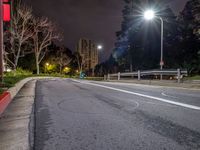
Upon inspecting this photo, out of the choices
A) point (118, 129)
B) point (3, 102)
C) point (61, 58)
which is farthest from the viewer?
point (61, 58)

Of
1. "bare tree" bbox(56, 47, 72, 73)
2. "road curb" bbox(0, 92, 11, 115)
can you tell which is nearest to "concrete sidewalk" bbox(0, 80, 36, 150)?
"road curb" bbox(0, 92, 11, 115)

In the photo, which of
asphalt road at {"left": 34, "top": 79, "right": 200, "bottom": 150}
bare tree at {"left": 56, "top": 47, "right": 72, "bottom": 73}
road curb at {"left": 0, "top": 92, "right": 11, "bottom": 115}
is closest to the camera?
asphalt road at {"left": 34, "top": 79, "right": 200, "bottom": 150}

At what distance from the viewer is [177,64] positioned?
133 ft

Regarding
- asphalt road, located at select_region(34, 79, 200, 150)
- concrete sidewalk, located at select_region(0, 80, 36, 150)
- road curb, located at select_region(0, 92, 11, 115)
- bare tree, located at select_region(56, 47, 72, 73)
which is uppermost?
bare tree, located at select_region(56, 47, 72, 73)

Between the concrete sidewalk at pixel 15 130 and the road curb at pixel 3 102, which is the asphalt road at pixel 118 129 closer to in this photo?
the concrete sidewalk at pixel 15 130

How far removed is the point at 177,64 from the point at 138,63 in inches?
307

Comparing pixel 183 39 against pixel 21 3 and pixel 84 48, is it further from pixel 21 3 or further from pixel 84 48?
pixel 84 48

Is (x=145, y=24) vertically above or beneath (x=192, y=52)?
above

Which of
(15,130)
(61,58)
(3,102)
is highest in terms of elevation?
(61,58)

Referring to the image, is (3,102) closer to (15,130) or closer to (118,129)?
(15,130)

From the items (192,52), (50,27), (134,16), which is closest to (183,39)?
(192,52)

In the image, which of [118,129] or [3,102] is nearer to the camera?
[118,129]

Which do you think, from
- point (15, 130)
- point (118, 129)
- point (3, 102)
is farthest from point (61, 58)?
point (118, 129)

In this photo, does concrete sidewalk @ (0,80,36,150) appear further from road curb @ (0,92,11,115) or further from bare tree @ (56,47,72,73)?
bare tree @ (56,47,72,73)
